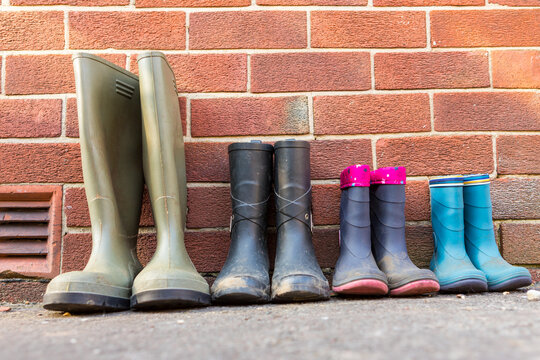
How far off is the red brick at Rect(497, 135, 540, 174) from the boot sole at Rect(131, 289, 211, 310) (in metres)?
1.16

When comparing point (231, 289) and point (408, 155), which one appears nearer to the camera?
point (231, 289)

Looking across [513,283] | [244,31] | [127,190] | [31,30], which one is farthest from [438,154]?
[31,30]

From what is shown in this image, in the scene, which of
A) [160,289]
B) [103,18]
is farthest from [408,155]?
[103,18]

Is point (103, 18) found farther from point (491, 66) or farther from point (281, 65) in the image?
point (491, 66)

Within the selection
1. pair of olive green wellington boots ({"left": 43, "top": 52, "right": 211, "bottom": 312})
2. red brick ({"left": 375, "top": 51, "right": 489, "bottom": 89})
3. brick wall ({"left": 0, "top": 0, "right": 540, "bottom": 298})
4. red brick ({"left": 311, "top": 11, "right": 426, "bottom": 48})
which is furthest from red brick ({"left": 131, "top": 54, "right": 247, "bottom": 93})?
red brick ({"left": 375, "top": 51, "right": 489, "bottom": 89})

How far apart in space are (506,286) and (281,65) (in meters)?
1.03

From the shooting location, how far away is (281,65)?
1.66 m

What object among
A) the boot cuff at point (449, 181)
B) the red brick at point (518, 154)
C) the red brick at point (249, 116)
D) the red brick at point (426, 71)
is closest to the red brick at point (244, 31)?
the red brick at point (249, 116)

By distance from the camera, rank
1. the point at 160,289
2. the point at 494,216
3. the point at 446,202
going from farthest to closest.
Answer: the point at 494,216 < the point at 446,202 < the point at 160,289

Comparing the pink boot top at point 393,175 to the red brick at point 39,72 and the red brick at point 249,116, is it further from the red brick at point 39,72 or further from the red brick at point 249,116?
the red brick at point 39,72

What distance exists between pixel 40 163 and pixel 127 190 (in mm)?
372

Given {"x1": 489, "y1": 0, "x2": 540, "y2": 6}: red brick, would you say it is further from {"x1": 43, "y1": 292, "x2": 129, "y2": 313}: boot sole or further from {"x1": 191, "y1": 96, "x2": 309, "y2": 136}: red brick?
{"x1": 43, "y1": 292, "x2": 129, "y2": 313}: boot sole

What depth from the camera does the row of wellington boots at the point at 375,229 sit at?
134 cm

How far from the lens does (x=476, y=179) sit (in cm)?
151
